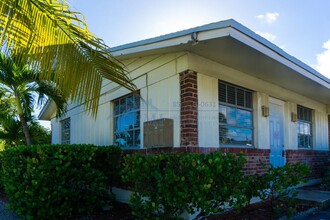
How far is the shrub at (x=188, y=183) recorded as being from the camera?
445 centimetres

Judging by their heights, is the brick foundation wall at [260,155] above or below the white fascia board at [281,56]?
below

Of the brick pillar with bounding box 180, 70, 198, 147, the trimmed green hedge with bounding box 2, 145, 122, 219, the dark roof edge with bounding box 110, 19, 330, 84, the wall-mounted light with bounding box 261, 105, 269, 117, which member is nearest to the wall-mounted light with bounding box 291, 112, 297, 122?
the wall-mounted light with bounding box 261, 105, 269, 117

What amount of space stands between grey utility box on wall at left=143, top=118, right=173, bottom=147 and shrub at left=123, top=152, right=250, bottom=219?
92cm

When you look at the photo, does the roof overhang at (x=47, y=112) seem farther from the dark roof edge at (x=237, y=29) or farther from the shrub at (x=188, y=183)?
the shrub at (x=188, y=183)

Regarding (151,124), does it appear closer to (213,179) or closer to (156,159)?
(156,159)

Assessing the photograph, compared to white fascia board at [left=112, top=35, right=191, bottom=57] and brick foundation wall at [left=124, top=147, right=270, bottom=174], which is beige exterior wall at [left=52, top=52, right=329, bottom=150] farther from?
white fascia board at [left=112, top=35, right=191, bottom=57]

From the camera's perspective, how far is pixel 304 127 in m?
10.3

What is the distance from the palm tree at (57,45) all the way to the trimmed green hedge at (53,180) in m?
2.39

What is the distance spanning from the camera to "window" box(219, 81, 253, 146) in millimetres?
6688

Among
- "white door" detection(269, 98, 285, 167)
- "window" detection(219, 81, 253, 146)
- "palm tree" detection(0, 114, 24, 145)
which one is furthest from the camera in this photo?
"palm tree" detection(0, 114, 24, 145)

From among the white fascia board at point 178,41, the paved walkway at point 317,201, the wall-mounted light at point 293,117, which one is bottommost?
the paved walkway at point 317,201

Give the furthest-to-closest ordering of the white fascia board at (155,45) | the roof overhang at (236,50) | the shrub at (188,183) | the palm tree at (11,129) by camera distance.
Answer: the palm tree at (11,129), the white fascia board at (155,45), the roof overhang at (236,50), the shrub at (188,183)

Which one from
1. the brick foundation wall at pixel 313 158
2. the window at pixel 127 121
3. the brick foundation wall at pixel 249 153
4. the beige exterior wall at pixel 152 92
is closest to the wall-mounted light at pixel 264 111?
the brick foundation wall at pixel 249 153

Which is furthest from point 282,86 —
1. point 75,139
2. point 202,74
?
point 75,139
